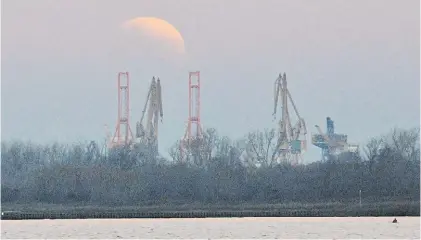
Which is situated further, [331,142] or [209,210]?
[331,142]

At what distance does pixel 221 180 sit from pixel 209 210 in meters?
9.21

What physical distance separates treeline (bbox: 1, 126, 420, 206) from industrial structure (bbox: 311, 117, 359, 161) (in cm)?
813

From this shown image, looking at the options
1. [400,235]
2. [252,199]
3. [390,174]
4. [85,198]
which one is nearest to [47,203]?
[85,198]

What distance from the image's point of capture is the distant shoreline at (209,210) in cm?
7250

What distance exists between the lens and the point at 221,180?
90438mm

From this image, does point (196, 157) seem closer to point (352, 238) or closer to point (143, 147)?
point (143, 147)

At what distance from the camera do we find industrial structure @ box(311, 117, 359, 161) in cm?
10800

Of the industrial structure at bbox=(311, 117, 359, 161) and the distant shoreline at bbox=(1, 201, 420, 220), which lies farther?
the industrial structure at bbox=(311, 117, 359, 161)

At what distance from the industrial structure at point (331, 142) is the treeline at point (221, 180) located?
813 centimetres

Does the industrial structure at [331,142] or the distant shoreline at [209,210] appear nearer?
the distant shoreline at [209,210]

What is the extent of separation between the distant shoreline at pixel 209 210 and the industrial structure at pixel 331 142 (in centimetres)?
2471

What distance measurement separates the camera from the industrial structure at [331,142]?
108000 mm

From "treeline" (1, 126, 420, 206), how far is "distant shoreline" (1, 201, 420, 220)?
2.58 metres

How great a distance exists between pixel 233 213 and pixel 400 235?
31.7 m
